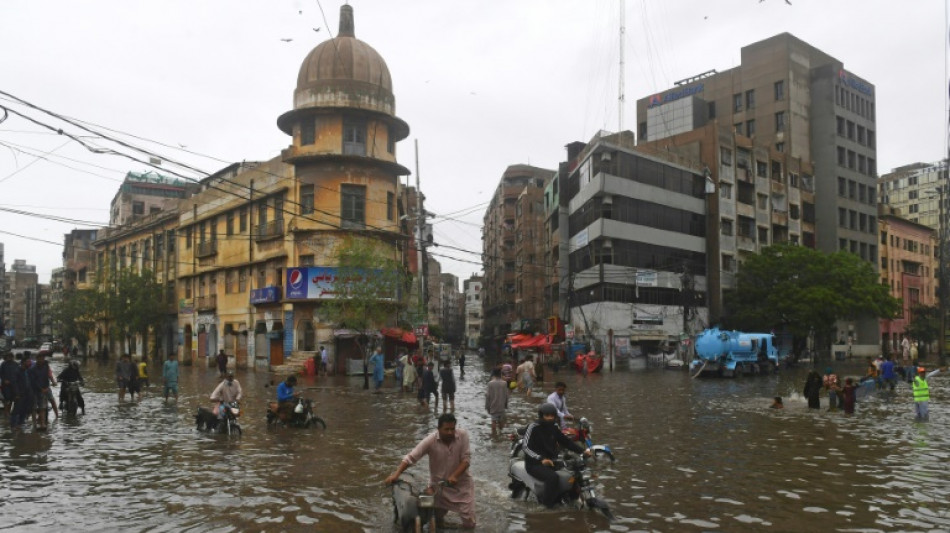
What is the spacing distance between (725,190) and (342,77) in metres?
36.9

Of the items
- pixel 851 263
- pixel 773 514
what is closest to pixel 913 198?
pixel 851 263

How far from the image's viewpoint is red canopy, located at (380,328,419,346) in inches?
1640

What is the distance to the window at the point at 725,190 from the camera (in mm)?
61875

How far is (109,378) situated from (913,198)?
391 feet

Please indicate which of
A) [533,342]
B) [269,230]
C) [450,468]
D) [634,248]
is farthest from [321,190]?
[450,468]

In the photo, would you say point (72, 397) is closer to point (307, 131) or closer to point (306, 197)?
point (306, 197)

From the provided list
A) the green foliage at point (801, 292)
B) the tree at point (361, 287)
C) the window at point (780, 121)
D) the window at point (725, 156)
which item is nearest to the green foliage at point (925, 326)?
the green foliage at point (801, 292)

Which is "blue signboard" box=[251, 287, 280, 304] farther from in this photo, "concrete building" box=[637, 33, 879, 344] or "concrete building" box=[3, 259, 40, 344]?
"concrete building" box=[3, 259, 40, 344]

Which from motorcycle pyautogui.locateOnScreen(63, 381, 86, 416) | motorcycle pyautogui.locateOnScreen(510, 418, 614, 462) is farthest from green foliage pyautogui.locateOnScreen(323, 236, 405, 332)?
motorcycle pyautogui.locateOnScreen(510, 418, 614, 462)

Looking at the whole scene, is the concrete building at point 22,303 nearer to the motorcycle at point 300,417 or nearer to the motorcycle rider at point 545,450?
the motorcycle at point 300,417

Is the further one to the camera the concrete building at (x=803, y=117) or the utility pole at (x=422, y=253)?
the concrete building at (x=803, y=117)

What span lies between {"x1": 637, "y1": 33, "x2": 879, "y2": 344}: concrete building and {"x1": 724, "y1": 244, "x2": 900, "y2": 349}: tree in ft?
49.6

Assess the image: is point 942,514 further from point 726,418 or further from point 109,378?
point 109,378

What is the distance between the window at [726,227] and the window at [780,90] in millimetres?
19835
